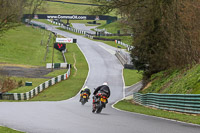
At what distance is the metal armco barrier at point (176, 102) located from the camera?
720 inches

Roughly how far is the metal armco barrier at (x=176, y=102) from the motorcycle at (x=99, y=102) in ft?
12.2

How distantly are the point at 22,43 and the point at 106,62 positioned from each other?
2297 cm

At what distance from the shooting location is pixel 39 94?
42.5m

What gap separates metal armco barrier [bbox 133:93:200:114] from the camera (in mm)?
18292

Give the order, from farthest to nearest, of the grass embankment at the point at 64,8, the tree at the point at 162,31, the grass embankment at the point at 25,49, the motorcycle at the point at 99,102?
the grass embankment at the point at 64,8 → the grass embankment at the point at 25,49 → the tree at the point at 162,31 → the motorcycle at the point at 99,102

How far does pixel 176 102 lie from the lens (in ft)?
67.5

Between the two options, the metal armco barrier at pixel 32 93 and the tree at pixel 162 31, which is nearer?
the tree at pixel 162 31

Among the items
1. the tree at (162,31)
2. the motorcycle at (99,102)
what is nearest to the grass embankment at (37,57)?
the tree at (162,31)

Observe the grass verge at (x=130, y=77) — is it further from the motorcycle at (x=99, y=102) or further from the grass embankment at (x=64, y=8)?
the grass embankment at (x=64, y=8)

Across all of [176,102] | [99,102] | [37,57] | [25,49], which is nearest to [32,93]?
[176,102]

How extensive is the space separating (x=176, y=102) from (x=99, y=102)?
13.5ft

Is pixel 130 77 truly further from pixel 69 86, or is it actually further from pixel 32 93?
pixel 32 93

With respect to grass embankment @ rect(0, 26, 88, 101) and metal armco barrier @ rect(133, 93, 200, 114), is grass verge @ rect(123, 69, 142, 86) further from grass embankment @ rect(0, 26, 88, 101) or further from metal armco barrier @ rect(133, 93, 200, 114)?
metal armco barrier @ rect(133, 93, 200, 114)

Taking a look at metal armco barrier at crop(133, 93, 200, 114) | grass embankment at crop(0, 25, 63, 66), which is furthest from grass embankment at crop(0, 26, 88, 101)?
metal armco barrier at crop(133, 93, 200, 114)
